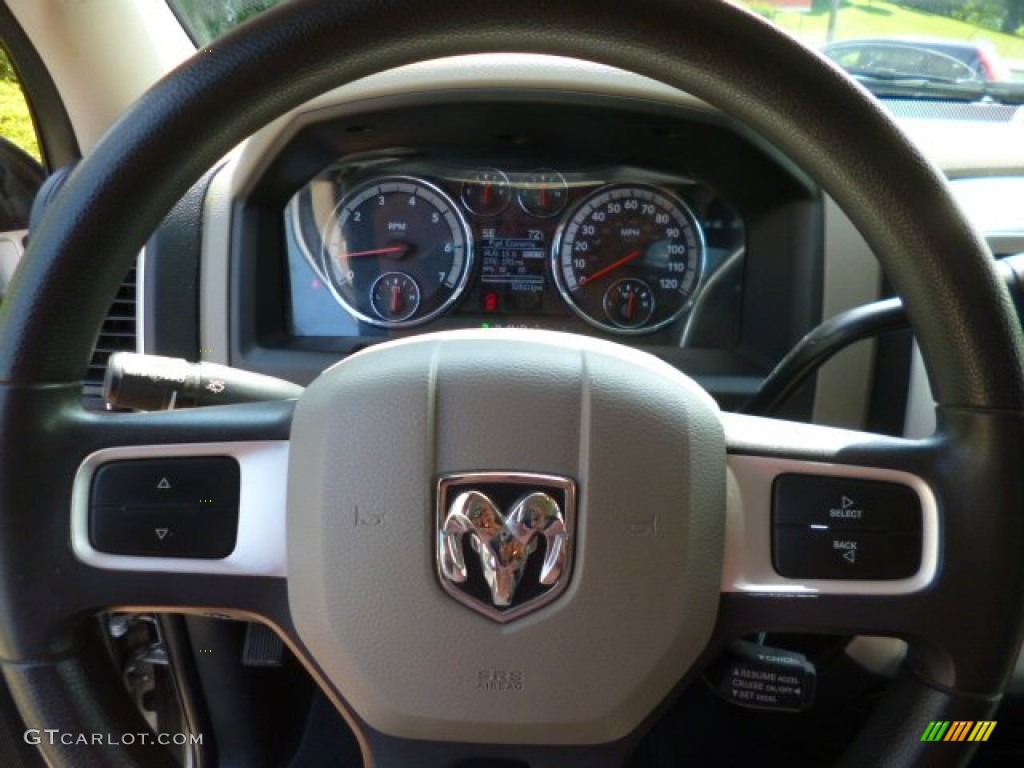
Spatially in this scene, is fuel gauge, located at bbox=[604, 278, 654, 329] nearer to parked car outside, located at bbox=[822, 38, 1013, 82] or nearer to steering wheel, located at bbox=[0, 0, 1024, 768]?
parked car outside, located at bbox=[822, 38, 1013, 82]

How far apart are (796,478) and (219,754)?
97 centimetres

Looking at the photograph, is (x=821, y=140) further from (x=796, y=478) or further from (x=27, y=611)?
(x=27, y=611)

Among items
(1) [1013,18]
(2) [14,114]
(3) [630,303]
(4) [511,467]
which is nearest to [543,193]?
(3) [630,303]

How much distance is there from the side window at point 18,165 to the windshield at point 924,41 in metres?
0.34

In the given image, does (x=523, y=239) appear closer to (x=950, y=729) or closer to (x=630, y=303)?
(x=630, y=303)

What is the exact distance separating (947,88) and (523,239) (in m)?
0.74

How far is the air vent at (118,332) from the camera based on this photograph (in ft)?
5.56

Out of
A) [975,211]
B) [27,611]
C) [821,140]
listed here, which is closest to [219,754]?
[27,611]

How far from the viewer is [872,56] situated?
1.86m

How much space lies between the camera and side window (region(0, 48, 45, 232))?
78.4 inches

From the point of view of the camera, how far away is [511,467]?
3.01 ft

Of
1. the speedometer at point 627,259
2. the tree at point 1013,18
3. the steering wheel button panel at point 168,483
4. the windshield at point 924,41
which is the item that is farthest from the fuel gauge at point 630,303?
the steering wheel button panel at point 168,483

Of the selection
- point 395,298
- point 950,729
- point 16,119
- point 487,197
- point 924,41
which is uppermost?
point 924,41

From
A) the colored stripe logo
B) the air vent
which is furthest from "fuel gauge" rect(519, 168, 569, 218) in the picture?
the colored stripe logo
